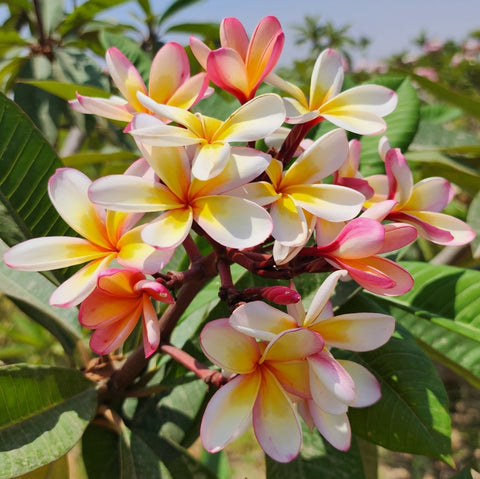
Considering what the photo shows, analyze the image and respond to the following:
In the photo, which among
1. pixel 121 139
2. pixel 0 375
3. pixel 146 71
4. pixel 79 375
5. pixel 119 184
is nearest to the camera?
pixel 119 184

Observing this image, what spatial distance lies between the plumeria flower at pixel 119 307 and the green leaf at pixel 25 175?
245mm

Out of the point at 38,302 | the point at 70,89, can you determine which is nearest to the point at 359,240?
the point at 38,302

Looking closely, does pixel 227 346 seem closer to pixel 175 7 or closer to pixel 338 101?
pixel 338 101

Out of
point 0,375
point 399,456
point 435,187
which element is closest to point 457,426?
point 399,456

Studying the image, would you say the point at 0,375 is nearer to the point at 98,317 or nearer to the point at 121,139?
the point at 98,317

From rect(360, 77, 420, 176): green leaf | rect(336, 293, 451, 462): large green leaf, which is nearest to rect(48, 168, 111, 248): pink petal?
rect(336, 293, 451, 462): large green leaf

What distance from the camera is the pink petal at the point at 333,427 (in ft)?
1.83

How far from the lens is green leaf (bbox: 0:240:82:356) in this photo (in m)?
0.90

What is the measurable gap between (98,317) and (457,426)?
3.07m

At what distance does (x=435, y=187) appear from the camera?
0.71 m

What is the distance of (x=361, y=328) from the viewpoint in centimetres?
55

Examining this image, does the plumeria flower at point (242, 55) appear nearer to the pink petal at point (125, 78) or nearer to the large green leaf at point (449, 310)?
the pink petal at point (125, 78)

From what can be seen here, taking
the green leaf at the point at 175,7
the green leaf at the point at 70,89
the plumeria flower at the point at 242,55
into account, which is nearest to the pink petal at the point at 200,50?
the plumeria flower at the point at 242,55

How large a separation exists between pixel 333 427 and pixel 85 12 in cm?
164
